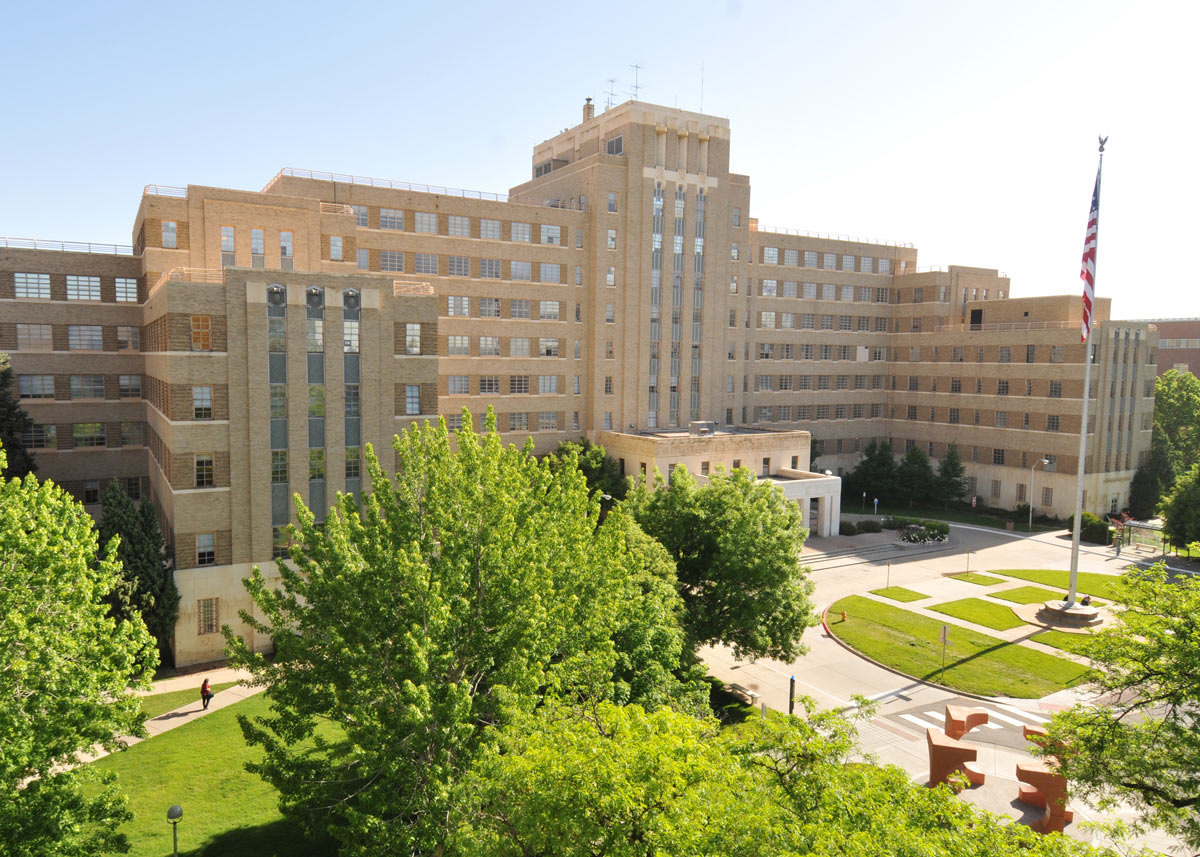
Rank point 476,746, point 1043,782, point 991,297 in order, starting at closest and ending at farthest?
point 476,746
point 1043,782
point 991,297

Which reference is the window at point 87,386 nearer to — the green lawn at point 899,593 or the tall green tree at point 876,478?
the green lawn at point 899,593

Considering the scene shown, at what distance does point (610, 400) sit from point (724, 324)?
48.1 feet

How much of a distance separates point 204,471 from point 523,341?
31563 millimetres

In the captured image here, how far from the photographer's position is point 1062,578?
58281 millimetres

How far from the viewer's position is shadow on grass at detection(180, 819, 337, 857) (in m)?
25.2

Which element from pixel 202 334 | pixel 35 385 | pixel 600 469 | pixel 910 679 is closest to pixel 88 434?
pixel 35 385

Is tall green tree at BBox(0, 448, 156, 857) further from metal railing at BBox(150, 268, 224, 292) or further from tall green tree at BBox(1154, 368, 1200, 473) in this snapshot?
tall green tree at BBox(1154, 368, 1200, 473)

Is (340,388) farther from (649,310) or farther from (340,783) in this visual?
(649,310)

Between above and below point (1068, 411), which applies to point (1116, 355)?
above

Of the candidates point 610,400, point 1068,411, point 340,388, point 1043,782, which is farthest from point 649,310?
point 1043,782

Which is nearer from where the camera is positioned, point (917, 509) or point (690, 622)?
point (690, 622)

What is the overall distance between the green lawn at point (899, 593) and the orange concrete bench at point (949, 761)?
23827mm

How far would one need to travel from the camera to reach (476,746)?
20.6m

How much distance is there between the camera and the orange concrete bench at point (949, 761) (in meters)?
29.7
